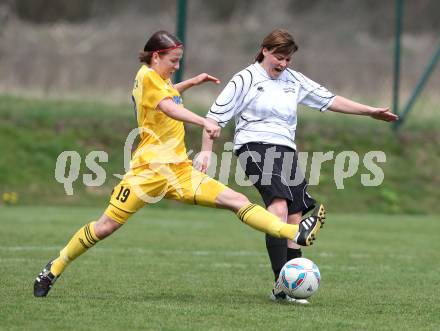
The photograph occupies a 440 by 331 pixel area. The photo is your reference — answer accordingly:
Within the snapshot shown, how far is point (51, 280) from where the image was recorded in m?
6.83

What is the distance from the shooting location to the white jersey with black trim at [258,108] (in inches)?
276

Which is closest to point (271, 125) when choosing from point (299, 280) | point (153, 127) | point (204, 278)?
point (153, 127)

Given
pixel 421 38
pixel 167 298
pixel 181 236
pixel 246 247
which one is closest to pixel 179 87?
pixel 167 298

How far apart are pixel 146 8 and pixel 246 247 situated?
22020 millimetres

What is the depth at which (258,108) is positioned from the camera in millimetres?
7062

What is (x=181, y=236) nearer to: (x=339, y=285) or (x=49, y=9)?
(x=339, y=285)

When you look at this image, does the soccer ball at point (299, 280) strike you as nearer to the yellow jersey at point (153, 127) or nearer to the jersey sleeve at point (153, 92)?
the yellow jersey at point (153, 127)

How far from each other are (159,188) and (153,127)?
43cm

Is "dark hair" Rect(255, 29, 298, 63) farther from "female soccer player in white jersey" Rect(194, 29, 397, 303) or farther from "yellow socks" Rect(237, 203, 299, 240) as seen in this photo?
"yellow socks" Rect(237, 203, 299, 240)

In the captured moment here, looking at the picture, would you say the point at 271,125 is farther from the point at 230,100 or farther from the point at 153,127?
the point at 153,127

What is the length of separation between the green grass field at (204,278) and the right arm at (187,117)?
1115 mm

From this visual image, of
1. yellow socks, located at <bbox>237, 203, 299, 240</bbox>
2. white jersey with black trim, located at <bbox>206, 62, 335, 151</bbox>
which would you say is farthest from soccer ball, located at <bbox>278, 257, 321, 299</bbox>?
white jersey with black trim, located at <bbox>206, 62, 335, 151</bbox>

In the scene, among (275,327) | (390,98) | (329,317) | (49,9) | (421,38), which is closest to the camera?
(275,327)

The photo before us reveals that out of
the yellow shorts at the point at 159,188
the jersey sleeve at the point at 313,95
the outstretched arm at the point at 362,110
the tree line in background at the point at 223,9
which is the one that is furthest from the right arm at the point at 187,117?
the tree line in background at the point at 223,9
